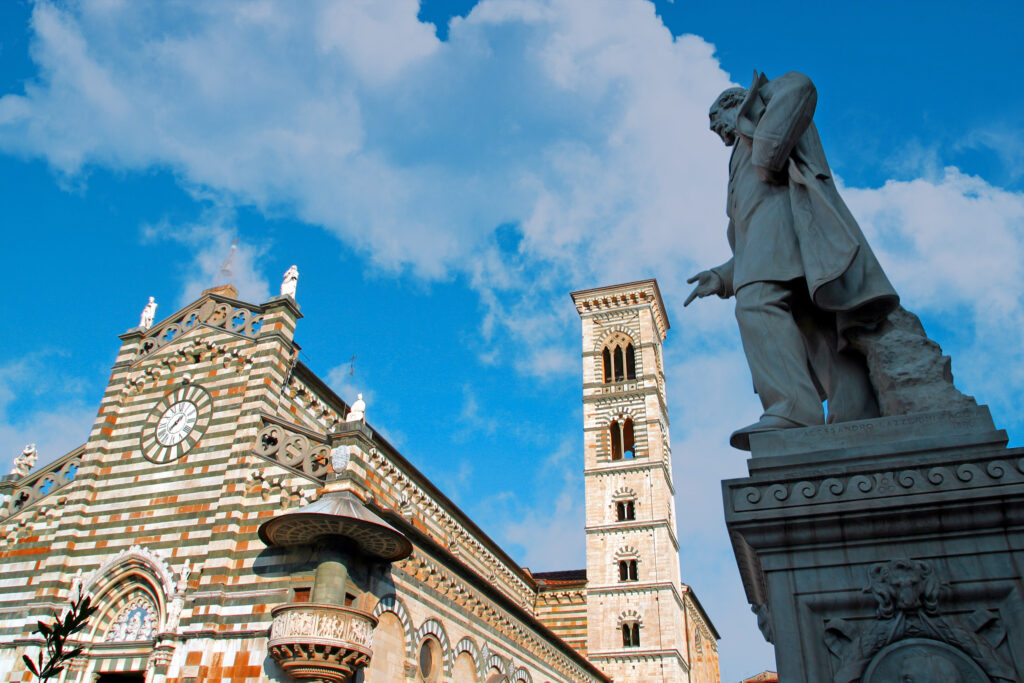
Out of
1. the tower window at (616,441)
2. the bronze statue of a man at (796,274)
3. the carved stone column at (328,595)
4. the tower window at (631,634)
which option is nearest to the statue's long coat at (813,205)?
the bronze statue of a man at (796,274)

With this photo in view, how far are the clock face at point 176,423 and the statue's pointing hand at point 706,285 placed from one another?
634 inches

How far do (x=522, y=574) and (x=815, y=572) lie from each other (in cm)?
3581

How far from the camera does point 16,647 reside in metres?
16.6

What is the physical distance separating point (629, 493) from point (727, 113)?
3714cm

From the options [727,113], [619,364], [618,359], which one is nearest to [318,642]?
[727,113]

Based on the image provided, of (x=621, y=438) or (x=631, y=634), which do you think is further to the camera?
(x=621, y=438)

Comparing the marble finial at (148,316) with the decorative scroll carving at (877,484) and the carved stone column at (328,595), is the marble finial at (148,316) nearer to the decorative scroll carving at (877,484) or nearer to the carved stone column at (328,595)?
the carved stone column at (328,595)

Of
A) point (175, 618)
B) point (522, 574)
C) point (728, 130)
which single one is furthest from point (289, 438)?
point (522, 574)

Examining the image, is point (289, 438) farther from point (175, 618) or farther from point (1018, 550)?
point (1018, 550)

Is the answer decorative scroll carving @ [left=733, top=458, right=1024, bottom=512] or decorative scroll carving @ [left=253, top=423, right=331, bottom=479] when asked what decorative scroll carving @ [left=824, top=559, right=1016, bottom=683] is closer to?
decorative scroll carving @ [left=733, top=458, right=1024, bottom=512]

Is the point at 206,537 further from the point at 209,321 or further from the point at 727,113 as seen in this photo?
the point at 727,113

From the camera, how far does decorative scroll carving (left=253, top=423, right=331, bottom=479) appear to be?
16.5 m

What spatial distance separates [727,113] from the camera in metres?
4.78

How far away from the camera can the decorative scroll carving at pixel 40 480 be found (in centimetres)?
1911
